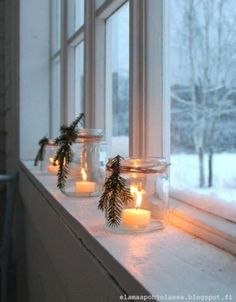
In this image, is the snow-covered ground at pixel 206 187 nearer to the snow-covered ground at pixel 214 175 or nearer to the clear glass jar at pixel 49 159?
the snow-covered ground at pixel 214 175

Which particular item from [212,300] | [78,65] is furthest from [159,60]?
[78,65]

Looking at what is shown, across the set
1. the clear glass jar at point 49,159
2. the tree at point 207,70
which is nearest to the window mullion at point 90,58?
the clear glass jar at point 49,159

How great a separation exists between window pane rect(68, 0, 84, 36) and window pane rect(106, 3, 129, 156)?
57cm

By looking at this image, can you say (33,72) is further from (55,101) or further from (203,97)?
(203,97)

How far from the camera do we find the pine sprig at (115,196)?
93cm

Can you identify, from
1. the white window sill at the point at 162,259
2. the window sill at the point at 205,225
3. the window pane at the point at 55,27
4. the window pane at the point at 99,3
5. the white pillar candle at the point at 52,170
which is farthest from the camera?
the window pane at the point at 55,27

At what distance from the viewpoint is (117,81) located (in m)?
1.82

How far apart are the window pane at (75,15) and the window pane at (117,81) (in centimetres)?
57

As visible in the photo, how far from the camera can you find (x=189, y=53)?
113 cm

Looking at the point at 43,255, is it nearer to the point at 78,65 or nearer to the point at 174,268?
the point at 78,65

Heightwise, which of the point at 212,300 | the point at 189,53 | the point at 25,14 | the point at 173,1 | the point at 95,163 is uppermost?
the point at 25,14

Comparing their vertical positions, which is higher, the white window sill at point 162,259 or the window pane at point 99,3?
the window pane at point 99,3

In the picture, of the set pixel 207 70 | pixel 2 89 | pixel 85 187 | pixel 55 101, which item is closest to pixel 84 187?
pixel 85 187

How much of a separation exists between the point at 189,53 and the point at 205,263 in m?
0.60
